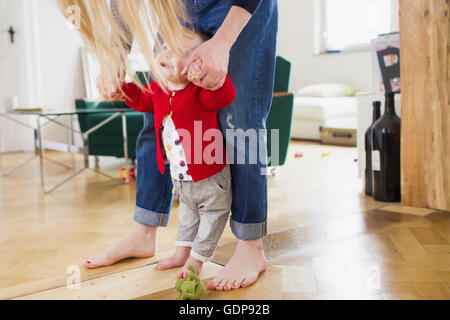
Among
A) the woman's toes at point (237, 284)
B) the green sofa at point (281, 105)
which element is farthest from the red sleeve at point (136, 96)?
the green sofa at point (281, 105)

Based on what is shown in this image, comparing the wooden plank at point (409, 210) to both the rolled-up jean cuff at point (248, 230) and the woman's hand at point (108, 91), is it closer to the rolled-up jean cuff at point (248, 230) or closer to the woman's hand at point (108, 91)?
the rolled-up jean cuff at point (248, 230)

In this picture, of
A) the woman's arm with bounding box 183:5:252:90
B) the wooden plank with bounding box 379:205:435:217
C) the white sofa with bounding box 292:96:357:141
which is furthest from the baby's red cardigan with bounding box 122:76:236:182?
the white sofa with bounding box 292:96:357:141

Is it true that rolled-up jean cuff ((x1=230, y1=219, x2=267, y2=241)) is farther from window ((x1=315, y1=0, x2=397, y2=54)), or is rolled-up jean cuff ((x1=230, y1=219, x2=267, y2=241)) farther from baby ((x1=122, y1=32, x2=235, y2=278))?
window ((x1=315, y1=0, x2=397, y2=54))

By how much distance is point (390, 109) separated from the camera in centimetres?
225

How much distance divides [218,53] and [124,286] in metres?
0.65

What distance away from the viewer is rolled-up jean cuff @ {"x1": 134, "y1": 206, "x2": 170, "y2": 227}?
1.43m

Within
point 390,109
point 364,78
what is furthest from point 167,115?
point 364,78

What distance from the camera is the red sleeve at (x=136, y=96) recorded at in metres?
1.32

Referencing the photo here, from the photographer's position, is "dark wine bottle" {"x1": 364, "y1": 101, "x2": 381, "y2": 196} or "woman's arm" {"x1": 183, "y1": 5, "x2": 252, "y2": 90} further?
"dark wine bottle" {"x1": 364, "y1": 101, "x2": 381, "y2": 196}

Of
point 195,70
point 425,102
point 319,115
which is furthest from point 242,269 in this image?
point 319,115

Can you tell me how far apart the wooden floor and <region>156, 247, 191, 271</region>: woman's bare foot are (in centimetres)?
4

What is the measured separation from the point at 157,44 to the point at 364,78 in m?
4.89

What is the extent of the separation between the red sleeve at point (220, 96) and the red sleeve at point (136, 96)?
227mm
